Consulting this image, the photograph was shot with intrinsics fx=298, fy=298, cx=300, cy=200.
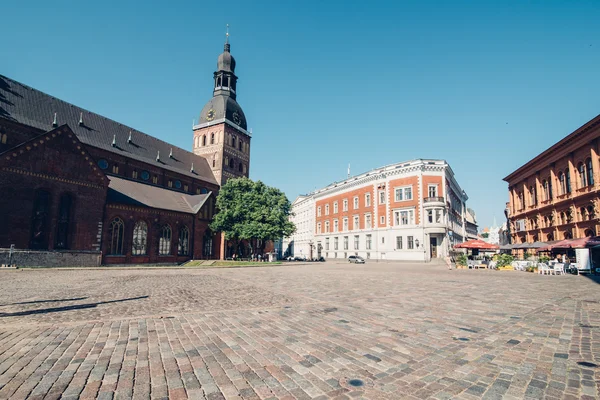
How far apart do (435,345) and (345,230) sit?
49726 mm

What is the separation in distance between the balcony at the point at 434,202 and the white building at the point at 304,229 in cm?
2746

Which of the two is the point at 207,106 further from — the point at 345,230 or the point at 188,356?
the point at 188,356

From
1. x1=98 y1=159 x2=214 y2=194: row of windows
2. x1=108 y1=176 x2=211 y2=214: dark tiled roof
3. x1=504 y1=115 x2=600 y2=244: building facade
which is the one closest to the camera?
x1=504 y1=115 x2=600 y2=244: building facade

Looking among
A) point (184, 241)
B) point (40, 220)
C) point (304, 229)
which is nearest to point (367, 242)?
point (304, 229)

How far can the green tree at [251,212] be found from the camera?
38.7m

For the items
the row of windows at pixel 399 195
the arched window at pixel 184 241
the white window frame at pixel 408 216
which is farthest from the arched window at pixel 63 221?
the white window frame at pixel 408 216

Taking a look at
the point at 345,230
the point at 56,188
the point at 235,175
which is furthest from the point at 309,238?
the point at 56,188

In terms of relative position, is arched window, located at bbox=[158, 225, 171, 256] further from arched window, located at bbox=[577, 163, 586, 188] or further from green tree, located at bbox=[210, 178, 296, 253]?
arched window, located at bbox=[577, 163, 586, 188]

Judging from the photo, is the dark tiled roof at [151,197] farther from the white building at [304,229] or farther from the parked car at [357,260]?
the white building at [304,229]

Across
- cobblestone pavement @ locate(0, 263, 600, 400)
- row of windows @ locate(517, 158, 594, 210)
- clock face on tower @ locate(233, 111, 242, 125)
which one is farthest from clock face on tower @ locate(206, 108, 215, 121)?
row of windows @ locate(517, 158, 594, 210)

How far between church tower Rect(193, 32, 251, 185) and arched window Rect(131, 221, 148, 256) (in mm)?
18862

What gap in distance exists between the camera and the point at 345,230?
5388 centimetres

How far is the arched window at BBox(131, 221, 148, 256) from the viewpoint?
107ft

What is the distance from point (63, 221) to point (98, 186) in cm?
437
